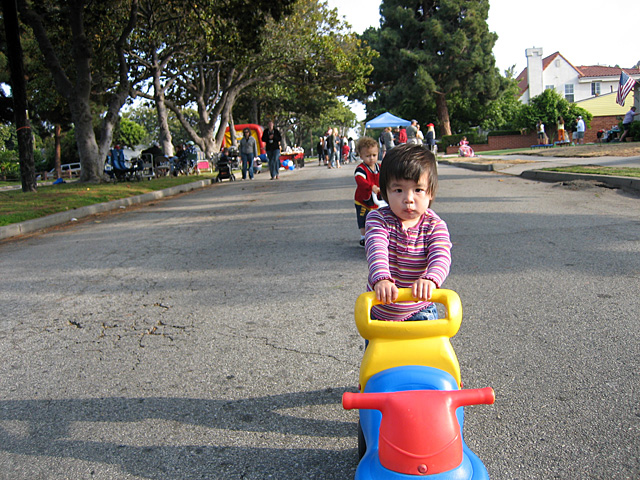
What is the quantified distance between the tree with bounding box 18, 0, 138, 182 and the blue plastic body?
1849cm

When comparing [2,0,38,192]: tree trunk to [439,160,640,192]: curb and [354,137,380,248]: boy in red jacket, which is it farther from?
[439,160,640,192]: curb

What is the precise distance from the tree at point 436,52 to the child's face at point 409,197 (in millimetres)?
41840

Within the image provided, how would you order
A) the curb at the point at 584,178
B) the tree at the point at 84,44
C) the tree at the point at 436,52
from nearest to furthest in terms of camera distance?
the curb at the point at 584,178
the tree at the point at 84,44
the tree at the point at 436,52

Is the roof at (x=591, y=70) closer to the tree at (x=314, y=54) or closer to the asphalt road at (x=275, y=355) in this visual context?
the tree at (x=314, y=54)

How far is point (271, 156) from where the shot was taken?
2114 centimetres

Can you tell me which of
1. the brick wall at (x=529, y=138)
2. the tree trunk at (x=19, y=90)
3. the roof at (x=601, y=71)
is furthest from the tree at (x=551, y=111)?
the roof at (x=601, y=71)

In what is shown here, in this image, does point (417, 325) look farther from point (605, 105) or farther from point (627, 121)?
point (605, 105)

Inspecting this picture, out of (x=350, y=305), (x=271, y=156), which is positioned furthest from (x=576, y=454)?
(x=271, y=156)

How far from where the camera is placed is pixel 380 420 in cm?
193

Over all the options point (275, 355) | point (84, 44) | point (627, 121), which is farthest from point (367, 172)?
point (627, 121)

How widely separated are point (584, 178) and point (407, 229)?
11572mm

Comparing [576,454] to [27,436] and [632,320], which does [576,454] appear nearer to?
[632,320]

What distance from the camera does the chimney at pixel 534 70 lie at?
67.3 meters

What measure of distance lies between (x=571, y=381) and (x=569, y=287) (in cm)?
192
